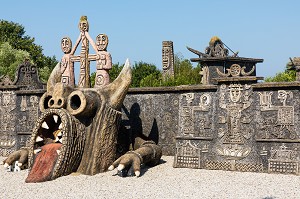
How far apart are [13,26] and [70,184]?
1166 inches

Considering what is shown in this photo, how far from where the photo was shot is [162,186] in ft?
31.7

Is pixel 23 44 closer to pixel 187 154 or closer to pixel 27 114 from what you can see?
pixel 27 114

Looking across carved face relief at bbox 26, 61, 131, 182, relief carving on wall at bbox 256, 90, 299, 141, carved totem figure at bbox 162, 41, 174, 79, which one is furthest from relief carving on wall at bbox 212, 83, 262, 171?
carved totem figure at bbox 162, 41, 174, 79

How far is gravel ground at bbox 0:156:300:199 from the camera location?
8.89m

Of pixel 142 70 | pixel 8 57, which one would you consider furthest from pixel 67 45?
pixel 142 70

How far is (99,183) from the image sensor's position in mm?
9891

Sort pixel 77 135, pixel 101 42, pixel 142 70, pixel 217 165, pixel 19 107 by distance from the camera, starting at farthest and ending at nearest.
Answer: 1. pixel 142 70
2. pixel 19 107
3. pixel 101 42
4. pixel 217 165
5. pixel 77 135

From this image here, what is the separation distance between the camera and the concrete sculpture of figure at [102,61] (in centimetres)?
1179

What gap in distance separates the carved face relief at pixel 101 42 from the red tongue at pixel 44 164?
2711 mm

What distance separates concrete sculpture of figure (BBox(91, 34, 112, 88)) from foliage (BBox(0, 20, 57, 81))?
2304 centimetres

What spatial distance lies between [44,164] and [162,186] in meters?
2.55

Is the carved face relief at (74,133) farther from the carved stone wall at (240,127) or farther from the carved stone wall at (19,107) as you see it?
the carved stone wall at (19,107)

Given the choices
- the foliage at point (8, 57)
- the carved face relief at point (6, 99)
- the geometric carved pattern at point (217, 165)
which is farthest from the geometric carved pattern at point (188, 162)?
the foliage at point (8, 57)

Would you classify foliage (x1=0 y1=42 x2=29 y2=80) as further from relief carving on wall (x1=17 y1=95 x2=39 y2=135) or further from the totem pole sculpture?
the totem pole sculpture
